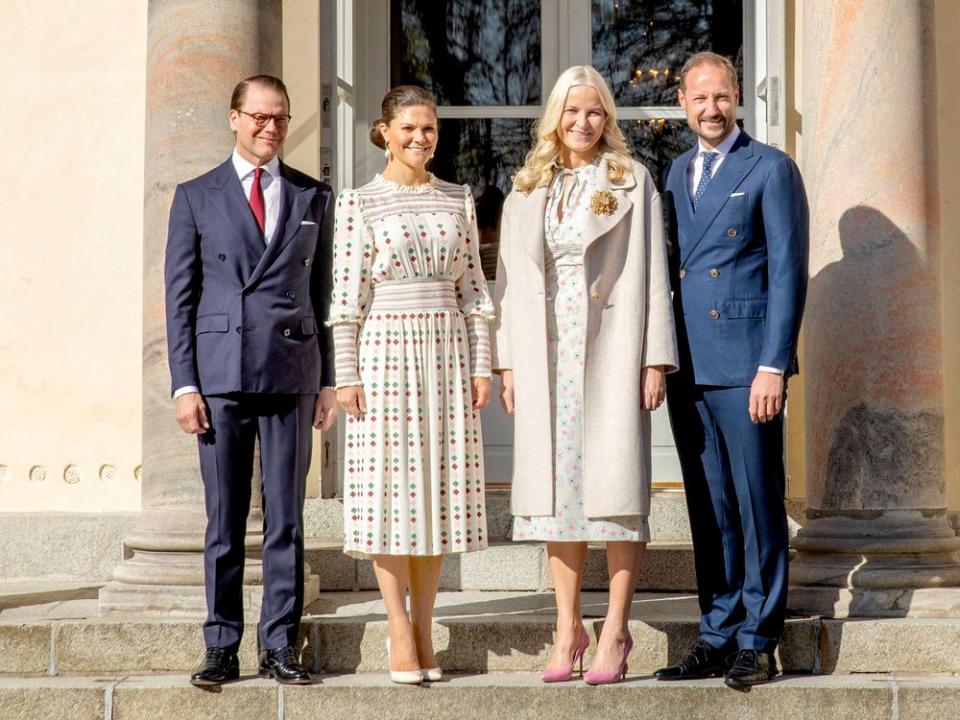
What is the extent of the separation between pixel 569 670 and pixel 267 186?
6.52 feet

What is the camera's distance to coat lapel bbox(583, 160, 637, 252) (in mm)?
4910

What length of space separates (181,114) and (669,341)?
89.1 inches

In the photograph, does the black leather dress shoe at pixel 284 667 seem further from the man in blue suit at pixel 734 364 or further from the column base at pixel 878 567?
the column base at pixel 878 567

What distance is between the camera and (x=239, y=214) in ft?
16.4

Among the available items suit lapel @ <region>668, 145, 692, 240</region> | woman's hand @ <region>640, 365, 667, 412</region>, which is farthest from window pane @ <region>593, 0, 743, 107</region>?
woman's hand @ <region>640, 365, 667, 412</region>

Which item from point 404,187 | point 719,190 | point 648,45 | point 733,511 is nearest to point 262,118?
point 404,187

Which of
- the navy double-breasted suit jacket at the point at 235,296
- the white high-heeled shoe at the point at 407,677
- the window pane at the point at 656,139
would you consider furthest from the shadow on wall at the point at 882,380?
the window pane at the point at 656,139

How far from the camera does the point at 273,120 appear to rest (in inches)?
197

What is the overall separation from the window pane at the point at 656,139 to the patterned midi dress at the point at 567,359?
10.5 ft

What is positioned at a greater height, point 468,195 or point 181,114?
point 181,114

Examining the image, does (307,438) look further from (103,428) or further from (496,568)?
(103,428)

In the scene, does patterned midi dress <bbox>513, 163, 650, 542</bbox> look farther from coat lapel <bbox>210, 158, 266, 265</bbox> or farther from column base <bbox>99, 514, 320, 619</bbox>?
column base <bbox>99, 514, 320, 619</bbox>

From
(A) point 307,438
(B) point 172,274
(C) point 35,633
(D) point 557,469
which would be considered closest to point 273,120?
(B) point 172,274

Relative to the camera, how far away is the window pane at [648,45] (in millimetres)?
8133
